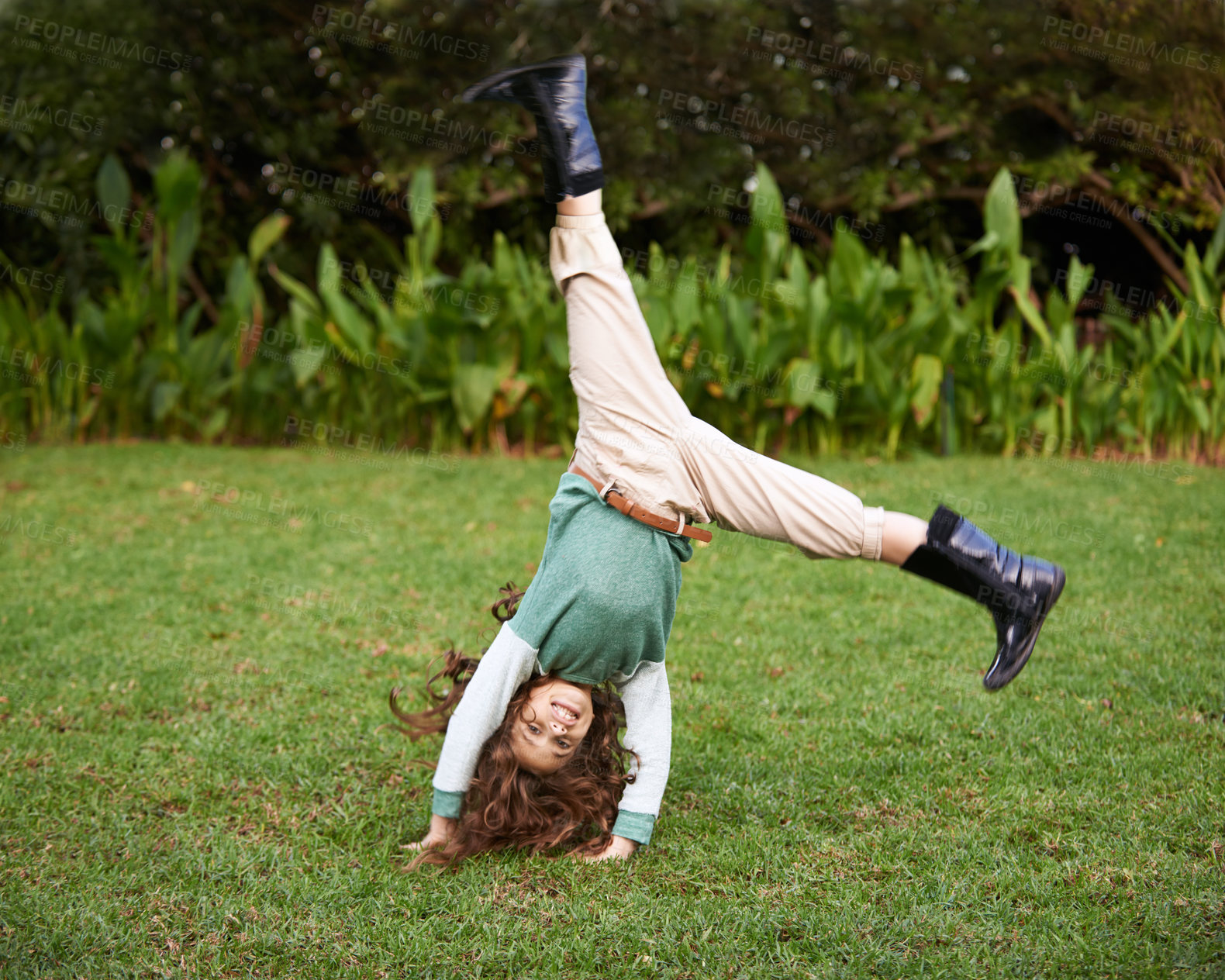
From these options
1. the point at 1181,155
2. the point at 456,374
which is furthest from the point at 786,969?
the point at 1181,155

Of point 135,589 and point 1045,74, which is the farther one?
point 1045,74

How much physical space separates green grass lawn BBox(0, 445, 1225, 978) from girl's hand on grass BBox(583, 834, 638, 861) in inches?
1.3

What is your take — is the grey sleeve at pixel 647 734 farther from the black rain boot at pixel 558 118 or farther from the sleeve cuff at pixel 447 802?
the black rain boot at pixel 558 118

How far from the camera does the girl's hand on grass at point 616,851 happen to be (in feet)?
7.61

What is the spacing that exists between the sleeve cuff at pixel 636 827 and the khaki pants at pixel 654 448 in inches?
27.7

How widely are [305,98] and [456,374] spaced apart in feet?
13.0

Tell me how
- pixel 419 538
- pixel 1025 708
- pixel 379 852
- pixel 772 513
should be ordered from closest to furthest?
pixel 772 513 → pixel 379 852 → pixel 1025 708 → pixel 419 538

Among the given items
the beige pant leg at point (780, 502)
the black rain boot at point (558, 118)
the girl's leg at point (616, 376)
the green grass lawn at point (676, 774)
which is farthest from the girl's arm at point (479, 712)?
the black rain boot at point (558, 118)

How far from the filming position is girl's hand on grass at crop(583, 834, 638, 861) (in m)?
2.32

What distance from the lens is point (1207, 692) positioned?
3092mm

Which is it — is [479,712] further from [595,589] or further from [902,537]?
[902,537]

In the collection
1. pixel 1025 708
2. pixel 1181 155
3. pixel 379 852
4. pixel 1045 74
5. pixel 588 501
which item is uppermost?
pixel 1045 74

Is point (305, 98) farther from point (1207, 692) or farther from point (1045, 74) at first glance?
point (1207, 692)

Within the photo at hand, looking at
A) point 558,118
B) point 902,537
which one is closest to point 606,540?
point 902,537
